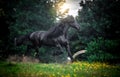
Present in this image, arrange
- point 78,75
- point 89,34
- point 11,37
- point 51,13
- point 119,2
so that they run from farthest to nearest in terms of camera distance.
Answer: point 51,13
point 11,37
point 89,34
point 119,2
point 78,75

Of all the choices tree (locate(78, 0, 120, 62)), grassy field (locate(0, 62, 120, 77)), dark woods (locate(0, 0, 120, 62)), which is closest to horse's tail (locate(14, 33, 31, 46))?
dark woods (locate(0, 0, 120, 62))

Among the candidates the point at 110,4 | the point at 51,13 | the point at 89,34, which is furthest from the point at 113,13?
the point at 51,13

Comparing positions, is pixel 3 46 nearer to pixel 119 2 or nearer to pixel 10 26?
pixel 10 26

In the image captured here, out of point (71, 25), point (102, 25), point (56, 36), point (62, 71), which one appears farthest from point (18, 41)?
point (62, 71)

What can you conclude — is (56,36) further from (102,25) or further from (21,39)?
(21,39)

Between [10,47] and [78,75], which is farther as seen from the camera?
[10,47]

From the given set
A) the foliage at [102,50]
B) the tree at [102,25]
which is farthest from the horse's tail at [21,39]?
the foliage at [102,50]

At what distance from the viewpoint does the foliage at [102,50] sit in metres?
16.5

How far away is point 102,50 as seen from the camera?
17141 millimetres

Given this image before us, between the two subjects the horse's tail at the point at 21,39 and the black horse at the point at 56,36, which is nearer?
the black horse at the point at 56,36

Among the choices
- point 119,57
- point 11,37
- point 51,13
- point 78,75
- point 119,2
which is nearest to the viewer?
point 78,75

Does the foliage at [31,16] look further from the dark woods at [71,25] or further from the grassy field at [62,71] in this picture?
the grassy field at [62,71]

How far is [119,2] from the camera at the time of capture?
17938 mm

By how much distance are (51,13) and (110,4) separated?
22.6 ft
